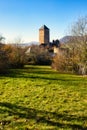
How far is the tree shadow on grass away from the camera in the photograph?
8102mm

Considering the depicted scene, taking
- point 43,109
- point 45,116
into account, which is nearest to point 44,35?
point 43,109

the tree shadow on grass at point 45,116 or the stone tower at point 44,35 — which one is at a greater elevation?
the stone tower at point 44,35

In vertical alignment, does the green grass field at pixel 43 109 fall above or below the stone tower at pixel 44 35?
below

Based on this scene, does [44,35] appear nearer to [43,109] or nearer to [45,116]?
[43,109]

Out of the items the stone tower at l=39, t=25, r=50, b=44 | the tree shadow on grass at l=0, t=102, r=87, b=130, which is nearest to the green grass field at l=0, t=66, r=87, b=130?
the tree shadow on grass at l=0, t=102, r=87, b=130

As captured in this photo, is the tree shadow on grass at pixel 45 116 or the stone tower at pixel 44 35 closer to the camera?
the tree shadow on grass at pixel 45 116

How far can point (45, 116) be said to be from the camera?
8984 mm

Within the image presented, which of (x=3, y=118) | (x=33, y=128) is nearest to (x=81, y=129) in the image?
(x=33, y=128)

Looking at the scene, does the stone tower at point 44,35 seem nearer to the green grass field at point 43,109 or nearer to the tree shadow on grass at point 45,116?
the green grass field at point 43,109

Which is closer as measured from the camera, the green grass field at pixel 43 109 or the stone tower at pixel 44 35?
the green grass field at pixel 43 109

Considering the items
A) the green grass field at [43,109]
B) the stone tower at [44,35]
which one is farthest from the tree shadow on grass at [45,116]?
the stone tower at [44,35]

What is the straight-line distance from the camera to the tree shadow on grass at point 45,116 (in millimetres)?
8102

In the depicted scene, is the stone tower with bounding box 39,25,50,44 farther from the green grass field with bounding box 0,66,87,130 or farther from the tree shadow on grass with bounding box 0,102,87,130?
the tree shadow on grass with bounding box 0,102,87,130

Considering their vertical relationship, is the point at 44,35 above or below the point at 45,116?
above
